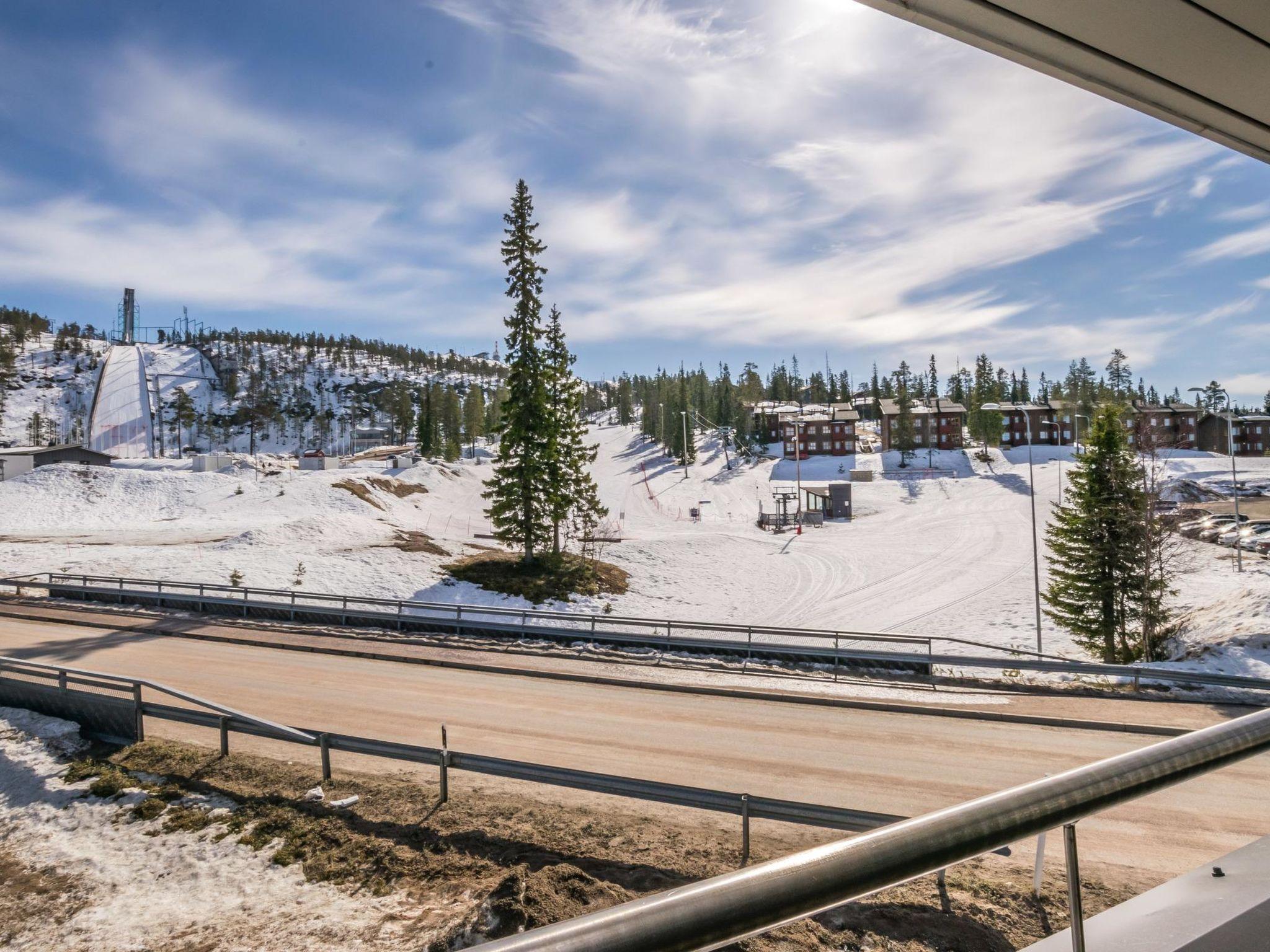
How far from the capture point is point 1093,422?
2792 centimetres

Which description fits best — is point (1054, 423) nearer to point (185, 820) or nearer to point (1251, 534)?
point (1251, 534)

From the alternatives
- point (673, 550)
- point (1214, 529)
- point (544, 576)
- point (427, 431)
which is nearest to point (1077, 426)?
point (1214, 529)

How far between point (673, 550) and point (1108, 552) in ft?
86.3

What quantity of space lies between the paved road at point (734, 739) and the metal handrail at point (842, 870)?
26.9 feet

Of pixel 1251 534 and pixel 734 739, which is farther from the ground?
pixel 1251 534

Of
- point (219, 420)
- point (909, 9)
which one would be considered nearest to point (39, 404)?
point (219, 420)

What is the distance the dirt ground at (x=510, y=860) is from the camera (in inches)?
264

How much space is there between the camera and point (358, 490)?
60750 millimetres

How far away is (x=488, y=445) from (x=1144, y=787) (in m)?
149

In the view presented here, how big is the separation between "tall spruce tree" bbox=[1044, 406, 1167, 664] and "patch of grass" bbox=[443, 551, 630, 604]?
20.7 metres

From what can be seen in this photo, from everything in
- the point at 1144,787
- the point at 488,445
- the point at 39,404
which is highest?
the point at 39,404

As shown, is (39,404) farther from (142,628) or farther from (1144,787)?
(1144,787)

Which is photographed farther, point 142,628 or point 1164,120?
point 142,628

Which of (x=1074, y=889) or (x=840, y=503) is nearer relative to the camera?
(x=1074, y=889)
